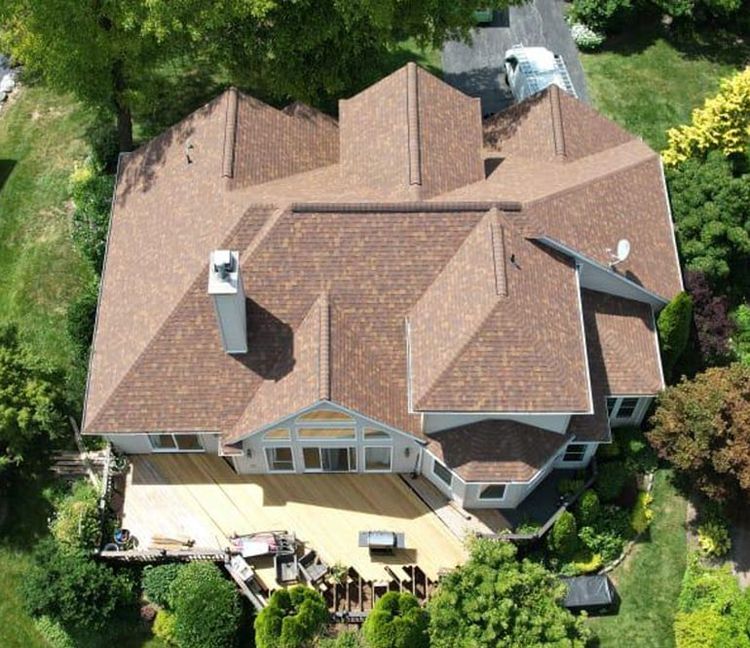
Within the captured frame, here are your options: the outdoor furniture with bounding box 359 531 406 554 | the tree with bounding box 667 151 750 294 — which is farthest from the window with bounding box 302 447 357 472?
the tree with bounding box 667 151 750 294

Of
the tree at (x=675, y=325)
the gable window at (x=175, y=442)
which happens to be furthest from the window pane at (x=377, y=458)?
the tree at (x=675, y=325)

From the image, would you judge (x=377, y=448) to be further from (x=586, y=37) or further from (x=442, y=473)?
(x=586, y=37)

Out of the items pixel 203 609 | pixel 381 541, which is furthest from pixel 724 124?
pixel 203 609

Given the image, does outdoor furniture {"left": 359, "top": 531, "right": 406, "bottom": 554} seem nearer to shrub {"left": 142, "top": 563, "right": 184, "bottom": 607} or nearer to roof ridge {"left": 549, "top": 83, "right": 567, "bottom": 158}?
shrub {"left": 142, "top": 563, "right": 184, "bottom": 607}

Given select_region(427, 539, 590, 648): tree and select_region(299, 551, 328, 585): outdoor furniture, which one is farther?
select_region(299, 551, 328, 585): outdoor furniture

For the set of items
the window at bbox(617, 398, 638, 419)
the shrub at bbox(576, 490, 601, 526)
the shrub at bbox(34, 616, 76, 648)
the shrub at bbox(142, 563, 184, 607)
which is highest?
the window at bbox(617, 398, 638, 419)

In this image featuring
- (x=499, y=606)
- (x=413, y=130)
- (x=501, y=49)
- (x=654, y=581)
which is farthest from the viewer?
(x=501, y=49)
